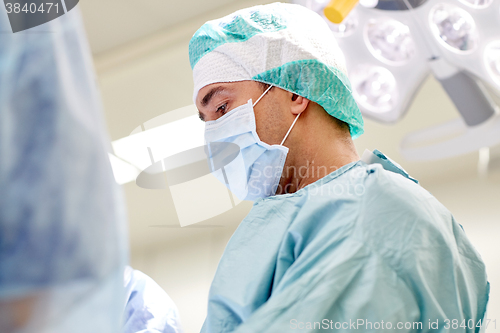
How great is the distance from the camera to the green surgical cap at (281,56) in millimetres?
1125

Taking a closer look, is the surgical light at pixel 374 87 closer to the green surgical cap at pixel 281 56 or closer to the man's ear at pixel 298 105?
the green surgical cap at pixel 281 56

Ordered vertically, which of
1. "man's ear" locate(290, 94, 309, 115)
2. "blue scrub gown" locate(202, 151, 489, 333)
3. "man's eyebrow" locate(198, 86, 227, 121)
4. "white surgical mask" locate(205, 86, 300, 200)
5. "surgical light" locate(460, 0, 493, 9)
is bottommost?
"blue scrub gown" locate(202, 151, 489, 333)

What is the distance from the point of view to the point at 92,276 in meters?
0.33

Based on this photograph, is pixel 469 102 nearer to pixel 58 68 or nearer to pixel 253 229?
pixel 253 229

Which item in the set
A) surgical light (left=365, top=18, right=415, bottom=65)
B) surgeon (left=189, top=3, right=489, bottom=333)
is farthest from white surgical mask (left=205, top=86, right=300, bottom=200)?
surgical light (left=365, top=18, right=415, bottom=65)

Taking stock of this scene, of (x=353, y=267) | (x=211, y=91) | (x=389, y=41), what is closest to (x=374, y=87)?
(x=389, y=41)

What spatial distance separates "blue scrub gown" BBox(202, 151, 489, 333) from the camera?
663 mm

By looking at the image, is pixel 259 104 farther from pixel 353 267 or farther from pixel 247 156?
pixel 353 267

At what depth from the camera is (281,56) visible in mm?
1138

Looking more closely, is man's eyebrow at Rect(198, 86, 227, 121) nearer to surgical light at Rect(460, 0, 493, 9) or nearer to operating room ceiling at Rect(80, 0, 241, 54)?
surgical light at Rect(460, 0, 493, 9)

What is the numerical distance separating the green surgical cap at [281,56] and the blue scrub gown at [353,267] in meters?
0.33

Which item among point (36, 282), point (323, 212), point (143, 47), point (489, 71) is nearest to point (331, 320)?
point (323, 212)

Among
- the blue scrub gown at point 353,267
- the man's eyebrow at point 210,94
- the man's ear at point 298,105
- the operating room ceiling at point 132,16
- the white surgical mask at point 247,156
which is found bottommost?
the blue scrub gown at point 353,267

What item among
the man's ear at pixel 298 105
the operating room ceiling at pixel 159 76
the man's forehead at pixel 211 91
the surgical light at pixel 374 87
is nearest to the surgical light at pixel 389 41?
the surgical light at pixel 374 87
